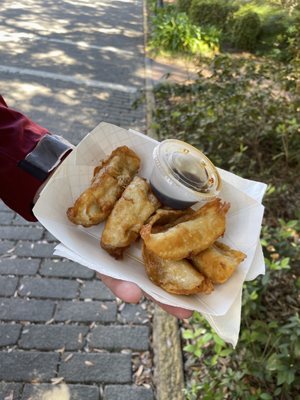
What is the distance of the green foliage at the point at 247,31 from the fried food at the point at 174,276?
39.9 ft

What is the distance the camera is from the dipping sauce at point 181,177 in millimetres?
2139

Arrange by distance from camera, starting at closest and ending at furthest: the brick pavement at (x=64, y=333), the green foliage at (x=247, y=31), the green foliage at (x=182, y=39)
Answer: the brick pavement at (x=64, y=333) → the green foliage at (x=182, y=39) → the green foliage at (x=247, y=31)

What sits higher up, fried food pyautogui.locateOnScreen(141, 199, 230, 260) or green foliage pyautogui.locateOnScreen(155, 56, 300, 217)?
fried food pyautogui.locateOnScreen(141, 199, 230, 260)

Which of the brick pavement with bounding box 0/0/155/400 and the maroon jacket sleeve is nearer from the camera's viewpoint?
the maroon jacket sleeve

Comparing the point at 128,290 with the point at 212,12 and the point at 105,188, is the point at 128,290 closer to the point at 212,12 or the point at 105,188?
the point at 105,188

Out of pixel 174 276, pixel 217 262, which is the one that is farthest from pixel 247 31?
pixel 174 276

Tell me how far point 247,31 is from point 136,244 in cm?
1204

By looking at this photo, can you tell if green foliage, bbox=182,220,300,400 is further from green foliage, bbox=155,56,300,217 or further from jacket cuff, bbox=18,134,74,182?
jacket cuff, bbox=18,134,74,182

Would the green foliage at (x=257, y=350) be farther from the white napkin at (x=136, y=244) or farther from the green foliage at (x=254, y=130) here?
the green foliage at (x=254, y=130)

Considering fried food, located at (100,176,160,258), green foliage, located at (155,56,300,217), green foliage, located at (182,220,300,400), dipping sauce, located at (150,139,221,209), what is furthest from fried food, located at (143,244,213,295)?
green foliage, located at (155,56,300,217)

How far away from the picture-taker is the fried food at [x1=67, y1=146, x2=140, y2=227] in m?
2.16

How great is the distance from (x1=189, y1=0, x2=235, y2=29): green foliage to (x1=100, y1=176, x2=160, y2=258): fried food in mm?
13728

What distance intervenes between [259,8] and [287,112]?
34.6ft

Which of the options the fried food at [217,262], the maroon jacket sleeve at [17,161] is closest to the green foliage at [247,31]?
the maroon jacket sleeve at [17,161]
